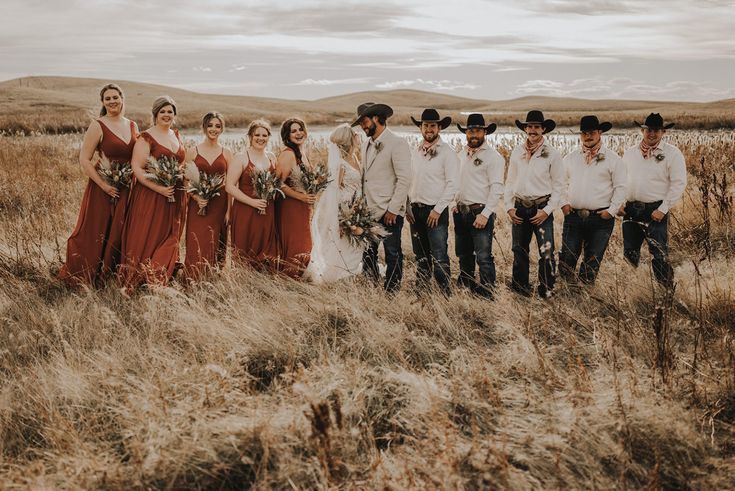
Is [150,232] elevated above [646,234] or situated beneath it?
situated beneath

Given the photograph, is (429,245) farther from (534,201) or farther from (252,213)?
(252,213)

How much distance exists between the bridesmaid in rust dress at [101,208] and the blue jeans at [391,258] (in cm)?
279

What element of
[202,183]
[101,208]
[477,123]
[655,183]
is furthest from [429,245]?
[101,208]

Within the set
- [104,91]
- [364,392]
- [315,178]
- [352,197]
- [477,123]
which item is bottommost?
[364,392]

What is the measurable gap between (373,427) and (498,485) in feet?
2.93

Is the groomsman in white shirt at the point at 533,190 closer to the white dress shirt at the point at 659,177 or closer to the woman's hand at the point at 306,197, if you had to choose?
the white dress shirt at the point at 659,177

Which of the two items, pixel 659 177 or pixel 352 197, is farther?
pixel 352 197

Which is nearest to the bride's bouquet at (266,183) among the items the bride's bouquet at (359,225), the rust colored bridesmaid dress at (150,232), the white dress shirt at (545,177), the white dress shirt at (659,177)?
the bride's bouquet at (359,225)

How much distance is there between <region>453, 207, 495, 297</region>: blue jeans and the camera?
6277 mm

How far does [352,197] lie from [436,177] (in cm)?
96

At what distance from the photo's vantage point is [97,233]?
20.6ft

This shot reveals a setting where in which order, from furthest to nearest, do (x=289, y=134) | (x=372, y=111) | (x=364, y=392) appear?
(x=289, y=134), (x=372, y=111), (x=364, y=392)

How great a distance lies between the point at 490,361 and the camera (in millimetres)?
4203

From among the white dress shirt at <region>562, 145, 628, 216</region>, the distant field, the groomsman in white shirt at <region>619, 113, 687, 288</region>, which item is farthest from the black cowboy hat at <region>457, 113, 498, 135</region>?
the distant field
